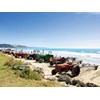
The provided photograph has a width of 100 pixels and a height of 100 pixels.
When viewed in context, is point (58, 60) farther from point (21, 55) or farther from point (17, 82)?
point (17, 82)

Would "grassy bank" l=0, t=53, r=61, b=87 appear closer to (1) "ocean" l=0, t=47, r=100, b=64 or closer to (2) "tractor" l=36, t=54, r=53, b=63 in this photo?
(1) "ocean" l=0, t=47, r=100, b=64

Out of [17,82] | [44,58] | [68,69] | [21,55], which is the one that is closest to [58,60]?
[44,58]

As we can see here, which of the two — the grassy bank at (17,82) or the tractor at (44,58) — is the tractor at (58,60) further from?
the grassy bank at (17,82)

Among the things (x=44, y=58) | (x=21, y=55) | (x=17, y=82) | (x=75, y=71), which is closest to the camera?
(x=17, y=82)

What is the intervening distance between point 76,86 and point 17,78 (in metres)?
2.14

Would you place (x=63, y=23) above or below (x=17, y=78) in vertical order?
above

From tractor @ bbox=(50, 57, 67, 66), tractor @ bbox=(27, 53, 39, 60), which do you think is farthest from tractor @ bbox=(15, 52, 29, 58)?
tractor @ bbox=(50, 57, 67, 66)

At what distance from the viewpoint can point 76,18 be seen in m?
11.8

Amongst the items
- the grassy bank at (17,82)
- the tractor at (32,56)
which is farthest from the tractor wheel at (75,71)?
the tractor at (32,56)

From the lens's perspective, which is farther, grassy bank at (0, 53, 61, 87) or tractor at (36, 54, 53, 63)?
tractor at (36, 54, 53, 63)
